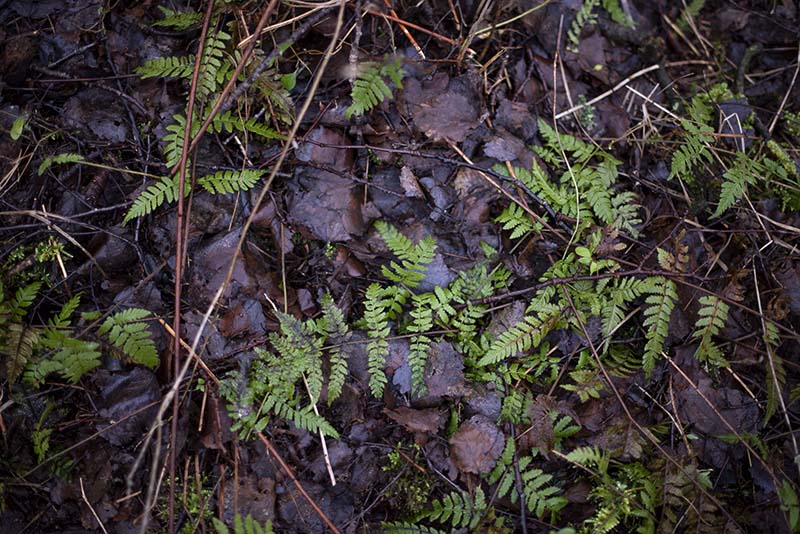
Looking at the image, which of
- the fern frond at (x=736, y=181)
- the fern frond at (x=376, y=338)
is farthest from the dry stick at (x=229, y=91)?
the fern frond at (x=736, y=181)

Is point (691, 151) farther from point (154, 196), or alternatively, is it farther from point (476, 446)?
point (154, 196)

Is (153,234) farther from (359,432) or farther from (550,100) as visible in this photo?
(550,100)

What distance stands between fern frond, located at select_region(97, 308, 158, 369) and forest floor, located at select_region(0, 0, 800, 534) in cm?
2

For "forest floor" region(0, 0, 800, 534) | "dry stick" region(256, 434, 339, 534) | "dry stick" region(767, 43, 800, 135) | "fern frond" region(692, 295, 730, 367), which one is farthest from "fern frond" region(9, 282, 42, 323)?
"dry stick" region(767, 43, 800, 135)

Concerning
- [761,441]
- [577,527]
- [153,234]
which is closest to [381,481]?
[577,527]

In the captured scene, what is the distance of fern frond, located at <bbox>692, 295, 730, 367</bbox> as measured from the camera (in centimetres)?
333

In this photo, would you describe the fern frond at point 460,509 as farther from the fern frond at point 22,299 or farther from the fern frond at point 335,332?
the fern frond at point 22,299

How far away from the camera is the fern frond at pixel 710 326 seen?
131 inches

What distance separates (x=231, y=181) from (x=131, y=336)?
110 cm

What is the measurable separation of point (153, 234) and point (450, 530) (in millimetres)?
2656

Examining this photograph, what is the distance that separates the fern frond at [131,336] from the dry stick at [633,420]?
255 centimetres

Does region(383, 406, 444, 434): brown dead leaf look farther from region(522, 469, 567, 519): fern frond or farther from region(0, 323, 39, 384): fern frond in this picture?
region(0, 323, 39, 384): fern frond

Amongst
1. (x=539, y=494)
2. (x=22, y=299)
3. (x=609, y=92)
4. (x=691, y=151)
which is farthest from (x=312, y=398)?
(x=609, y=92)

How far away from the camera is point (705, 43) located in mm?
4207
